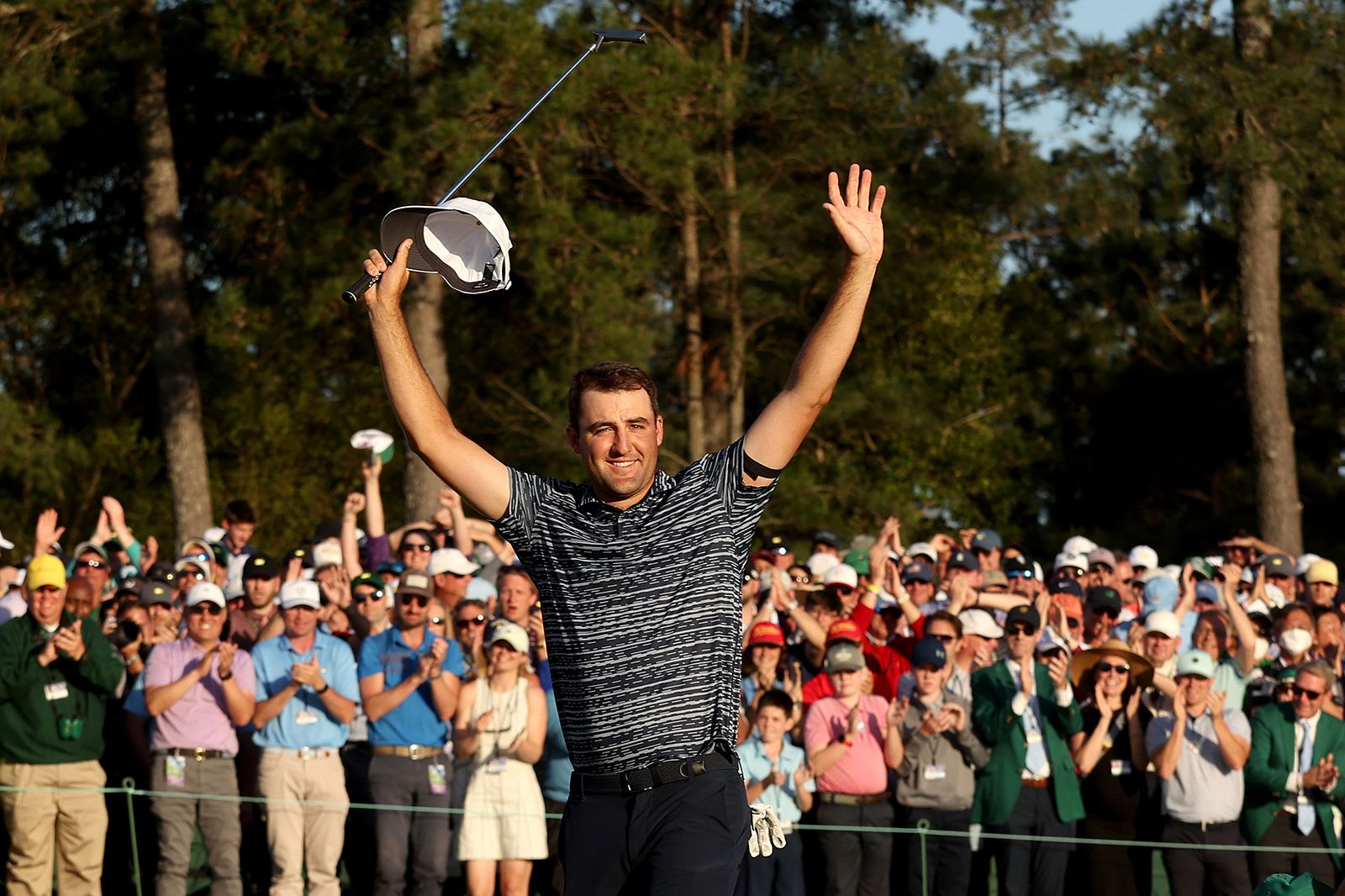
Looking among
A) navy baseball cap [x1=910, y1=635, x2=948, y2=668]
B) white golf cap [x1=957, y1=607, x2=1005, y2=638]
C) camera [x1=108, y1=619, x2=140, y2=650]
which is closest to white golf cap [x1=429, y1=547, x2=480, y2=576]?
camera [x1=108, y1=619, x2=140, y2=650]

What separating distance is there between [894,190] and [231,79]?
8008 millimetres

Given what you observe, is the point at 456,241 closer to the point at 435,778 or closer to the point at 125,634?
the point at 435,778

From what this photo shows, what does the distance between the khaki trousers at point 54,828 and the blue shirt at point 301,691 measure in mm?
1000

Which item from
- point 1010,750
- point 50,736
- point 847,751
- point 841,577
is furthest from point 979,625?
point 50,736

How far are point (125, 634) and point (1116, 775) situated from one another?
578cm

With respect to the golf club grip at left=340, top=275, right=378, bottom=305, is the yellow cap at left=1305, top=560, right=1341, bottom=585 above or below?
above

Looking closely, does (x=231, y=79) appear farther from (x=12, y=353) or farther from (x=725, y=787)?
(x=725, y=787)

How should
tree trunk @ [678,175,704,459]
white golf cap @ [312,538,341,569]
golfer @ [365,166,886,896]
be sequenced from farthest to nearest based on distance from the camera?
1. tree trunk @ [678,175,704,459]
2. white golf cap @ [312,538,341,569]
3. golfer @ [365,166,886,896]

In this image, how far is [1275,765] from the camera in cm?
1052

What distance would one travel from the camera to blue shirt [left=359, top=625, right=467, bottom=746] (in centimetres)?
1082

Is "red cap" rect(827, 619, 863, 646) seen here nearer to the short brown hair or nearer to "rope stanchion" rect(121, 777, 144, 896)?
"rope stanchion" rect(121, 777, 144, 896)

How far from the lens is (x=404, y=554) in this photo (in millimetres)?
12727

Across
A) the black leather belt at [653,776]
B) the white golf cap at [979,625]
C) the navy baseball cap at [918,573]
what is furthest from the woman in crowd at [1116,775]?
the black leather belt at [653,776]

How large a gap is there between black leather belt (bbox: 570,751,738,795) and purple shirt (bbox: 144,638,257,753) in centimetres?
637
